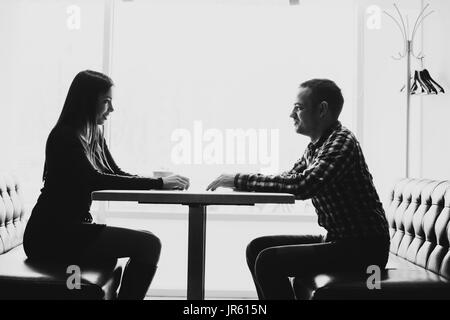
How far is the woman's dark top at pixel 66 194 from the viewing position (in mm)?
1699

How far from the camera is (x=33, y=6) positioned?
3.16 m

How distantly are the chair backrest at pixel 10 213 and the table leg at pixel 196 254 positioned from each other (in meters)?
0.92

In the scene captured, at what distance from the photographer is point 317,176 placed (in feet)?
5.21

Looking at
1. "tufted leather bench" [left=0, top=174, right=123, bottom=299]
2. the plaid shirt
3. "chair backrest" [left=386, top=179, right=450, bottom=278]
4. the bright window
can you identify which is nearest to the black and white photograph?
the bright window

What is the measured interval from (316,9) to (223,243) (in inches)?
67.1

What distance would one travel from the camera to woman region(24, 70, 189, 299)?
5.59 feet

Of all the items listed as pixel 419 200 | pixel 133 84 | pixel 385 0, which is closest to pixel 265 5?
pixel 385 0

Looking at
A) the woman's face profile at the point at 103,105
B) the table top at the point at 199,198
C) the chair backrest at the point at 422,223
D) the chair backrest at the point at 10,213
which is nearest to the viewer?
the table top at the point at 199,198

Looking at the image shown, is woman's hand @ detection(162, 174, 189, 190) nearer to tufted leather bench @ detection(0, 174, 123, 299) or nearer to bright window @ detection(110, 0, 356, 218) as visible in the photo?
tufted leather bench @ detection(0, 174, 123, 299)

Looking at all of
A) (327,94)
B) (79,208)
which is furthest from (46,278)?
(327,94)

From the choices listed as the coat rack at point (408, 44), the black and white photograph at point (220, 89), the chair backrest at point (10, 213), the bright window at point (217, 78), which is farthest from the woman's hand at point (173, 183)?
the coat rack at point (408, 44)

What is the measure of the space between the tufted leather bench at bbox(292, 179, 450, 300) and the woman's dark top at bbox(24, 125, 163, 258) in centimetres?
70

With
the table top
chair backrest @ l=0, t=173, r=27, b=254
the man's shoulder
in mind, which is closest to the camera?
the table top

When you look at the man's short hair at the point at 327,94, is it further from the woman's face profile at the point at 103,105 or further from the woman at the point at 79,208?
the woman's face profile at the point at 103,105
